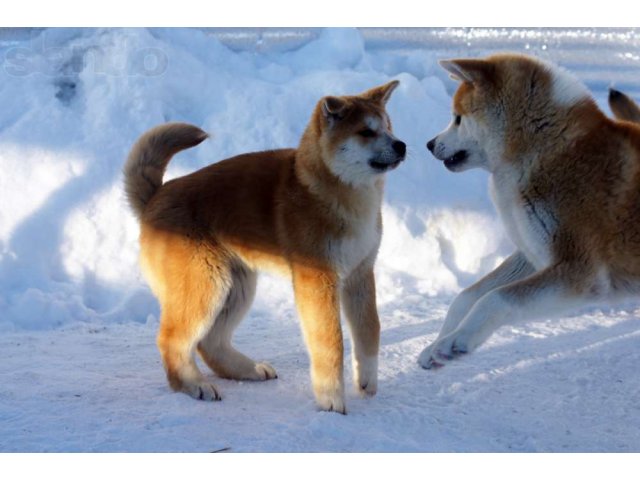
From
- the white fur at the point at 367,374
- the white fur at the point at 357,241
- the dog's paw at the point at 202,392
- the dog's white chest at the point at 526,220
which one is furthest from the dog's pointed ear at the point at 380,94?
the dog's paw at the point at 202,392

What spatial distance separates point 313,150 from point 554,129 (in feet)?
3.39

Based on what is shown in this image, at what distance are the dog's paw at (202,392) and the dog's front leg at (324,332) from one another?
46 centimetres

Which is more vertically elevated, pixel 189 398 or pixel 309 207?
pixel 309 207

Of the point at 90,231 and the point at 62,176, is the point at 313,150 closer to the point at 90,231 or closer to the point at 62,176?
the point at 90,231

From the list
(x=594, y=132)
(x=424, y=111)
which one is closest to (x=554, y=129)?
(x=594, y=132)

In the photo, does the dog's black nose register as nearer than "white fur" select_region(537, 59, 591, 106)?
No

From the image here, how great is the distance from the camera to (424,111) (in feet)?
21.6

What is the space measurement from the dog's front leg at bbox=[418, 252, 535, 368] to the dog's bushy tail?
0.94 m

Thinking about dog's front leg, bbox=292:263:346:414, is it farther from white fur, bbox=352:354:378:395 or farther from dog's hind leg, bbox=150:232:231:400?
dog's hind leg, bbox=150:232:231:400

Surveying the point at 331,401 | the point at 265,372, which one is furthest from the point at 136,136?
the point at 331,401

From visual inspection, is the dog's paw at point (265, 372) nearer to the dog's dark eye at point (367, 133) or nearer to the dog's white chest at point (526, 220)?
the dog's dark eye at point (367, 133)

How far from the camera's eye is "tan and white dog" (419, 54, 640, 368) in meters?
3.00

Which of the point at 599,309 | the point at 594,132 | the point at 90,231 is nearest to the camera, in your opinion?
the point at 594,132

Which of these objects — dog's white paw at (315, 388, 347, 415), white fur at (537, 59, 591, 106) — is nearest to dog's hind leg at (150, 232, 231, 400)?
dog's white paw at (315, 388, 347, 415)
